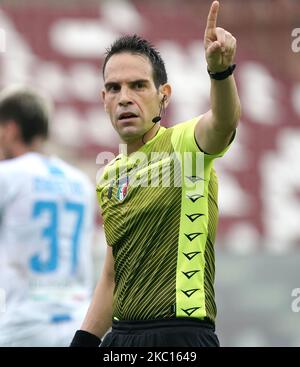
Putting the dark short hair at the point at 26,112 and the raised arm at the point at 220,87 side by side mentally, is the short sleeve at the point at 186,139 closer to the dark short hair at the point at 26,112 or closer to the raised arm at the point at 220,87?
the raised arm at the point at 220,87

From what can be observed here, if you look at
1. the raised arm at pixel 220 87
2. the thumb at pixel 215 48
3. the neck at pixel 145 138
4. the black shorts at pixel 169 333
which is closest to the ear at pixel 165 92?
the neck at pixel 145 138

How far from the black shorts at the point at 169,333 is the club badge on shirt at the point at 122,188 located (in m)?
0.51

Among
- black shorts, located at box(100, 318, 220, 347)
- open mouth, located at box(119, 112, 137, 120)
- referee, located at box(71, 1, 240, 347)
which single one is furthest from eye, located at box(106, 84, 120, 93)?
black shorts, located at box(100, 318, 220, 347)

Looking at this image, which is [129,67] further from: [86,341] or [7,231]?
[7,231]

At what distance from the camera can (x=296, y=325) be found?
35.2ft

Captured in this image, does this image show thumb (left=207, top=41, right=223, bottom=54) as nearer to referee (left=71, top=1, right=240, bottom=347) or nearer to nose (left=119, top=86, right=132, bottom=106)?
referee (left=71, top=1, right=240, bottom=347)

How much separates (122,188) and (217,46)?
856mm

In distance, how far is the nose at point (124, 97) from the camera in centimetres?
426

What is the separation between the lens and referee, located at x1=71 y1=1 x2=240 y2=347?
400cm

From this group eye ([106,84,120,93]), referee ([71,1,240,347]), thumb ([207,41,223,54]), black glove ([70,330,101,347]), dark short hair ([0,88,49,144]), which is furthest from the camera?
dark short hair ([0,88,49,144])

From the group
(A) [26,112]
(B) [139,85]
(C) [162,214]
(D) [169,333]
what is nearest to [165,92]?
(B) [139,85]

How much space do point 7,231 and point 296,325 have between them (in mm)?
5312
